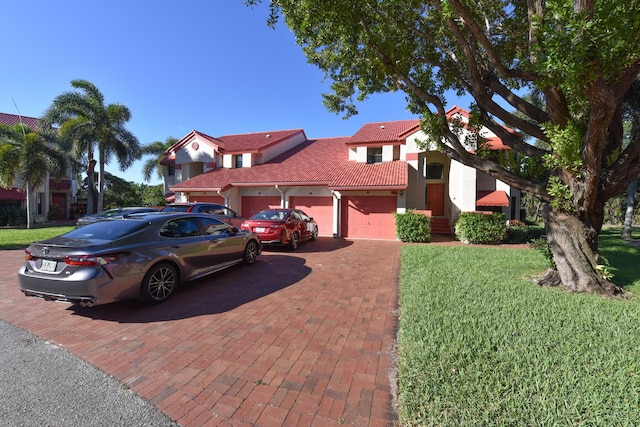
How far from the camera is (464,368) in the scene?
2.79 m

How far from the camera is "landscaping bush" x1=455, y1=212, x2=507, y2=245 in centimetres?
1246

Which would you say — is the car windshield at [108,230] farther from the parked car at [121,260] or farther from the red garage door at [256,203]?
the red garage door at [256,203]

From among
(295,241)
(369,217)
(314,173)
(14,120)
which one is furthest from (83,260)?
(14,120)

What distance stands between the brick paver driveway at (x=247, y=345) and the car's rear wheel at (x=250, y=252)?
1217mm

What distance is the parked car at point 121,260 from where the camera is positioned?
395 cm

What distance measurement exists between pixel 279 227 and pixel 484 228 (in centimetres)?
914

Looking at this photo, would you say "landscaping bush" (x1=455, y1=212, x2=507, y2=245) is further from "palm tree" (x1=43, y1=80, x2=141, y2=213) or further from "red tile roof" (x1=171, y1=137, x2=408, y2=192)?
"palm tree" (x1=43, y1=80, x2=141, y2=213)

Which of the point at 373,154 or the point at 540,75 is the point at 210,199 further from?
the point at 540,75

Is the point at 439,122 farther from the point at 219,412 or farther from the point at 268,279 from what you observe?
the point at 219,412

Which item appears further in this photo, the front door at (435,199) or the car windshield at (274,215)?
the front door at (435,199)

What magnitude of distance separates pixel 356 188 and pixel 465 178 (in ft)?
18.6

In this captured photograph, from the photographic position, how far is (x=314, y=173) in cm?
1587

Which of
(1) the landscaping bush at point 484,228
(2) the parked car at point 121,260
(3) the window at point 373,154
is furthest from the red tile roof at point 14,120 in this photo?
(1) the landscaping bush at point 484,228

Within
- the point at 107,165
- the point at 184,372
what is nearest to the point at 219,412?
the point at 184,372
